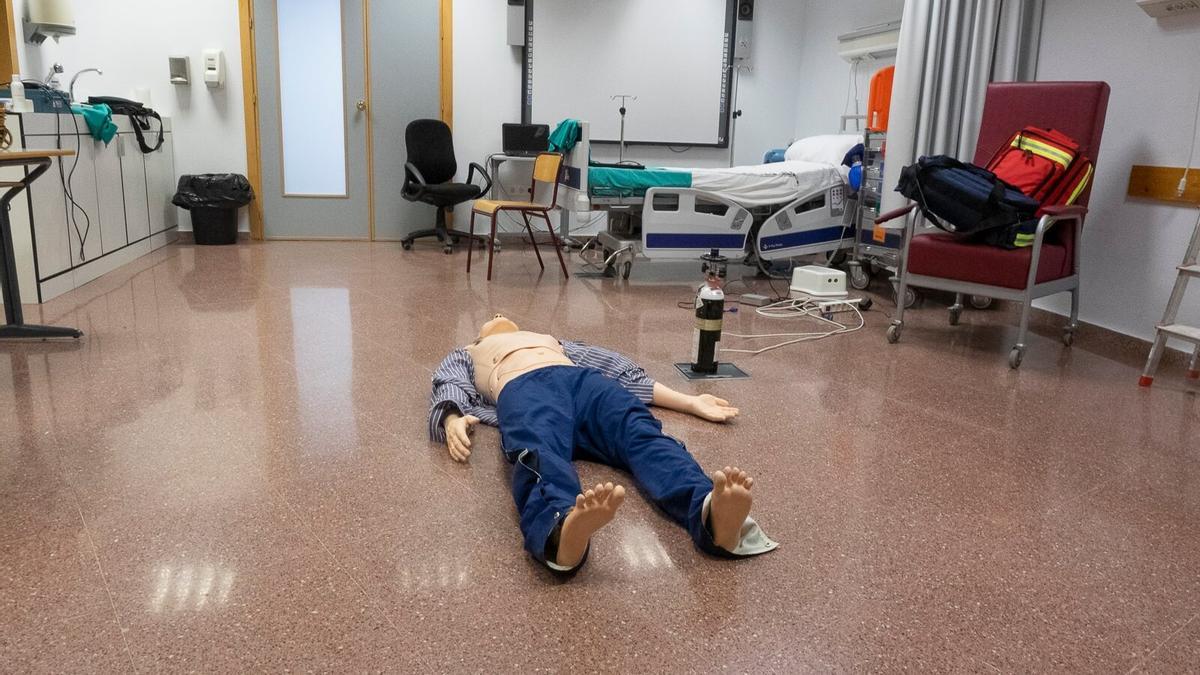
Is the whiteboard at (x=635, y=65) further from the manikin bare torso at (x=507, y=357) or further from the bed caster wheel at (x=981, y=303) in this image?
the manikin bare torso at (x=507, y=357)

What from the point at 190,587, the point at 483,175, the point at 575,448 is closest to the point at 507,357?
the point at 575,448

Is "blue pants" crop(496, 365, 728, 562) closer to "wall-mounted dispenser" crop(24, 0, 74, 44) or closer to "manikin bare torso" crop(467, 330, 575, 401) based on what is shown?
"manikin bare torso" crop(467, 330, 575, 401)

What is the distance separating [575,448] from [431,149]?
14.9 feet

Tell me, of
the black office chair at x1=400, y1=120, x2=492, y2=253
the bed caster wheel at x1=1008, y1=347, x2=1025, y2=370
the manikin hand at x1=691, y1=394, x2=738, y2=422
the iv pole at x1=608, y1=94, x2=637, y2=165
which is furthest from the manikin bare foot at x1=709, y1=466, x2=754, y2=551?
the iv pole at x1=608, y1=94, x2=637, y2=165

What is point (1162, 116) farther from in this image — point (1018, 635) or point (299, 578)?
point (299, 578)

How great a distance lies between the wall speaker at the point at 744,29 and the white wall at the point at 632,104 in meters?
0.11

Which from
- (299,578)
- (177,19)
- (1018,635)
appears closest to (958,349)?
(1018,635)

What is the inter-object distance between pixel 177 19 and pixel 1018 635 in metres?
6.44

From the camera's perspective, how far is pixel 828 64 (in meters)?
6.51

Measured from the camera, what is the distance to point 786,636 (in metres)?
1.45

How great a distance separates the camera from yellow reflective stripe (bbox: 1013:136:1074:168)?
3553 millimetres

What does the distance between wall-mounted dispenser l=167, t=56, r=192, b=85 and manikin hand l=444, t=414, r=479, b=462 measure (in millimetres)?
4917

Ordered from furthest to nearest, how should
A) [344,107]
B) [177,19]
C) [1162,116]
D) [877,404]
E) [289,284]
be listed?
[344,107]
[177,19]
[289,284]
[1162,116]
[877,404]

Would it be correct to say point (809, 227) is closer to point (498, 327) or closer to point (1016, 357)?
point (1016, 357)
